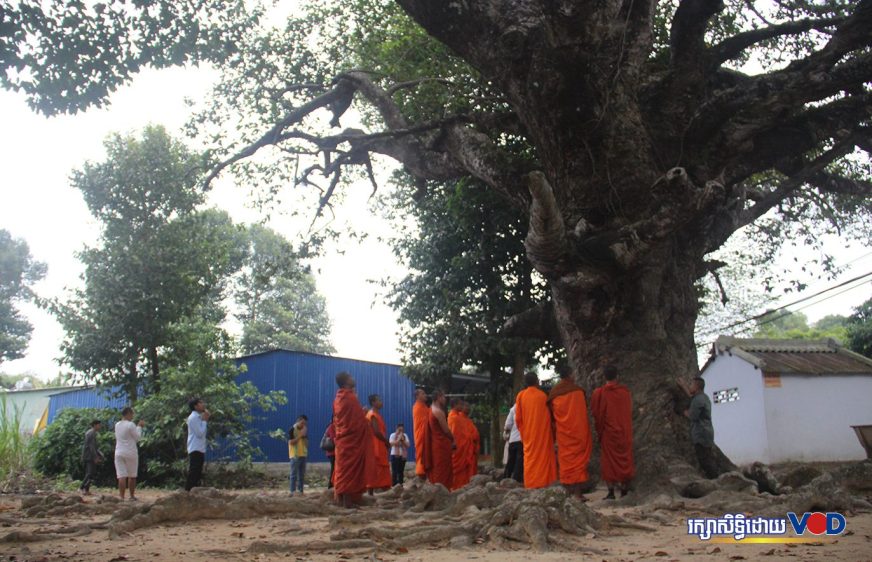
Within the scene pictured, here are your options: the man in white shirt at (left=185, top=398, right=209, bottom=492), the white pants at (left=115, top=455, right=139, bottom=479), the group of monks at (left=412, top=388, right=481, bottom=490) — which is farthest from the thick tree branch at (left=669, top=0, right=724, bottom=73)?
the white pants at (left=115, top=455, right=139, bottom=479)

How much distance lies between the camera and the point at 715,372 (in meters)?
22.2

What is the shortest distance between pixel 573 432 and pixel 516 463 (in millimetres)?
2755

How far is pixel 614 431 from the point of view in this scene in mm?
8086

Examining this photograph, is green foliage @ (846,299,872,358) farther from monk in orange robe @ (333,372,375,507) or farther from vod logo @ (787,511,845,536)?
monk in orange robe @ (333,372,375,507)

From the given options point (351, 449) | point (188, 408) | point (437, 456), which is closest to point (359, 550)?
point (351, 449)

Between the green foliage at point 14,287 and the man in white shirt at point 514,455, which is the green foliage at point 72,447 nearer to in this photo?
the man in white shirt at point 514,455

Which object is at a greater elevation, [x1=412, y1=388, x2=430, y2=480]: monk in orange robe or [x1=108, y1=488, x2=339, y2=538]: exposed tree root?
A: [x1=412, y1=388, x2=430, y2=480]: monk in orange robe

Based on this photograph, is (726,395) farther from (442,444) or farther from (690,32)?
(690,32)

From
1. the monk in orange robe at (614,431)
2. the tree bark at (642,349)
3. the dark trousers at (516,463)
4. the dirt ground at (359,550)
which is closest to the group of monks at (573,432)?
the monk in orange robe at (614,431)

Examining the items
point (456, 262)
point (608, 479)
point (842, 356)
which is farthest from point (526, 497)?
point (842, 356)

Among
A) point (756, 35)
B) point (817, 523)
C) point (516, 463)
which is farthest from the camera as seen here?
point (516, 463)

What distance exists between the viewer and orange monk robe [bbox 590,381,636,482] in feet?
26.4

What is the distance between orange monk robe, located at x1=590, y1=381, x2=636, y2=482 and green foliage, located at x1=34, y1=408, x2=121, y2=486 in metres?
14.1

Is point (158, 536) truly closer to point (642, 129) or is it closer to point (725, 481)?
point (725, 481)
